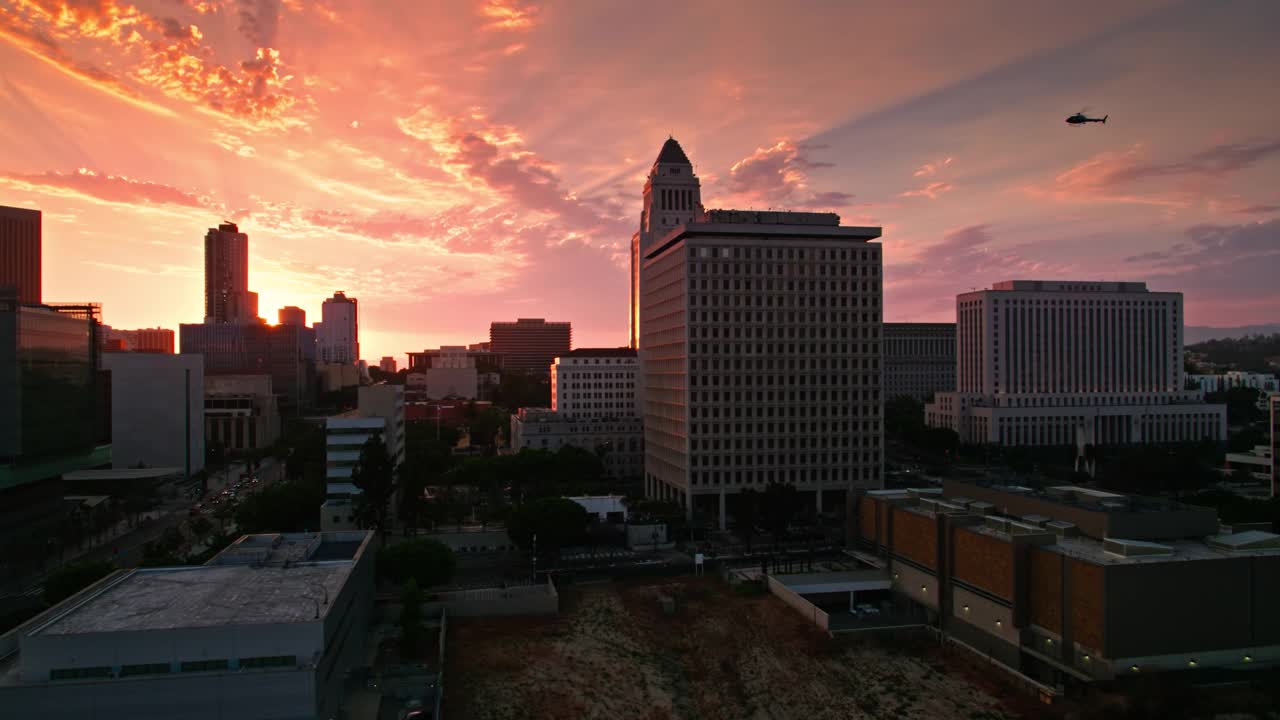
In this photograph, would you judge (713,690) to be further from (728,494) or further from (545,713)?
(728,494)

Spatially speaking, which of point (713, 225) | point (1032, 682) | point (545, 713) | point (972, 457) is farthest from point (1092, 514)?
point (972, 457)

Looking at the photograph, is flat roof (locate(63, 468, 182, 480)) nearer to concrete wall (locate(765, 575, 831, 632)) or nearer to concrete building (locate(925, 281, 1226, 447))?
concrete wall (locate(765, 575, 831, 632))

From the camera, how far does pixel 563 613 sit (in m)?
52.9

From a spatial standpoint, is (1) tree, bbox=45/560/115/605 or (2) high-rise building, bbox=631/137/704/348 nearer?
(1) tree, bbox=45/560/115/605

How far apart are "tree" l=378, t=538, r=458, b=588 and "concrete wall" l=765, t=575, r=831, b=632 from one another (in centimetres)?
2349

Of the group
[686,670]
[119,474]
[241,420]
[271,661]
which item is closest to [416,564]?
[686,670]

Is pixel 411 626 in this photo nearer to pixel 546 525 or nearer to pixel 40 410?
pixel 546 525

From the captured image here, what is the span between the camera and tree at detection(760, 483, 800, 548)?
6888 centimetres

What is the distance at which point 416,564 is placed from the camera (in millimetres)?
53156

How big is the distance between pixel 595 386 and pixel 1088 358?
95.7 meters

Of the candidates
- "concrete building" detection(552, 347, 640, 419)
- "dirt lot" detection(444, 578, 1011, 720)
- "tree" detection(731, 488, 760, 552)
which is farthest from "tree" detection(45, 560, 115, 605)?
"concrete building" detection(552, 347, 640, 419)

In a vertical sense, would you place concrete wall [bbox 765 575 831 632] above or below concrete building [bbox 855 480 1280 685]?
below

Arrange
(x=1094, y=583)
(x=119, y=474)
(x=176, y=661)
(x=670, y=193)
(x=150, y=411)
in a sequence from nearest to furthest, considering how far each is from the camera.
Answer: (x=176, y=661) < (x=1094, y=583) < (x=119, y=474) < (x=670, y=193) < (x=150, y=411)

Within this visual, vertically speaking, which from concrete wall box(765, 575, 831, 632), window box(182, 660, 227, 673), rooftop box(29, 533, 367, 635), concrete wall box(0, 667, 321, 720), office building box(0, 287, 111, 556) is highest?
office building box(0, 287, 111, 556)
